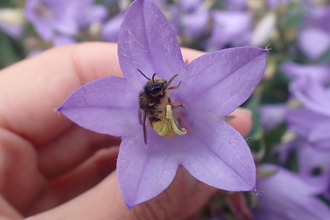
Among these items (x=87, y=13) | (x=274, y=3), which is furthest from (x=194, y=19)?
(x=87, y=13)

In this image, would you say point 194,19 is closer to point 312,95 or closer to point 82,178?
point 312,95

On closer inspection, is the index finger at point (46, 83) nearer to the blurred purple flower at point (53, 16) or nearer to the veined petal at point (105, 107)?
the veined petal at point (105, 107)

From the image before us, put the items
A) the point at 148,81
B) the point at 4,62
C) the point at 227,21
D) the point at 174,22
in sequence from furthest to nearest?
the point at 4,62 < the point at 174,22 < the point at 227,21 < the point at 148,81

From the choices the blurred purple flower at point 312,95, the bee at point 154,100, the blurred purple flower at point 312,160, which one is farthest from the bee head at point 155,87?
the blurred purple flower at point 312,160

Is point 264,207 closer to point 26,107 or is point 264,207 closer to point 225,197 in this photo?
point 225,197

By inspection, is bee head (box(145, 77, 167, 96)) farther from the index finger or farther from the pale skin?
the index finger

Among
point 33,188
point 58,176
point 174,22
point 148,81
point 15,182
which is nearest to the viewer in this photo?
point 148,81

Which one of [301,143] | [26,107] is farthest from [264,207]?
[26,107]
